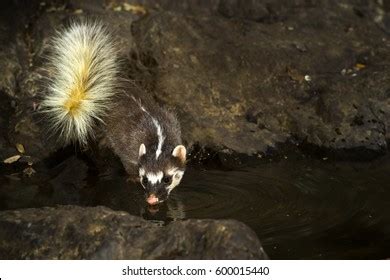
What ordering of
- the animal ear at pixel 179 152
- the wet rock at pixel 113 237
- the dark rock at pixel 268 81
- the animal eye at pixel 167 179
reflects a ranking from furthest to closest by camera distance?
the dark rock at pixel 268 81 < the animal ear at pixel 179 152 < the animal eye at pixel 167 179 < the wet rock at pixel 113 237

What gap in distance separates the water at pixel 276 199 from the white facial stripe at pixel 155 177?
25 cm

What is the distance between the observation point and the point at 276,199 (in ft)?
24.2

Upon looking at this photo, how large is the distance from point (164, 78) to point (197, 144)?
0.93 m

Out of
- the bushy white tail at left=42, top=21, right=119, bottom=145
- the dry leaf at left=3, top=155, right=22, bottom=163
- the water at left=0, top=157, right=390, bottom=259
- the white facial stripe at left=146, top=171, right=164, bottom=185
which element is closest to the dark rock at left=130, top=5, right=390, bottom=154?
the water at left=0, top=157, right=390, bottom=259

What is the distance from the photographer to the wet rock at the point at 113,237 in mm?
5359

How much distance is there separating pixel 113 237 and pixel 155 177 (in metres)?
1.87

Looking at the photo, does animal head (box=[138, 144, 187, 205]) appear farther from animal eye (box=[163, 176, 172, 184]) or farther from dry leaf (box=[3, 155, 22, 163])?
dry leaf (box=[3, 155, 22, 163])

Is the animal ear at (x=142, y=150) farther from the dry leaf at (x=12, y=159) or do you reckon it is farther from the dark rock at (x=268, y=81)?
the dry leaf at (x=12, y=159)

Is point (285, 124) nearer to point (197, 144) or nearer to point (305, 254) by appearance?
point (197, 144)

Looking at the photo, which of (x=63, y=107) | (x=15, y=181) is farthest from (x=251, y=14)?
(x=15, y=181)

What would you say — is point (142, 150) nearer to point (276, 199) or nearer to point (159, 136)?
point (159, 136)

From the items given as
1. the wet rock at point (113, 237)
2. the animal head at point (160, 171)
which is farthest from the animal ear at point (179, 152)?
the wet rock at point (113, 237)
